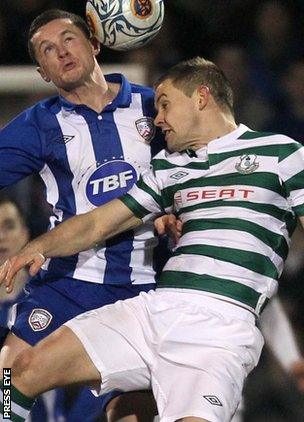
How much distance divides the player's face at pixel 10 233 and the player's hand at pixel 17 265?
1344 mm

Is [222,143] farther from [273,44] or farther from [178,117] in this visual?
[273,44]

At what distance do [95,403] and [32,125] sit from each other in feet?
2.69

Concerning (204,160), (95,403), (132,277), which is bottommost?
(95,403)

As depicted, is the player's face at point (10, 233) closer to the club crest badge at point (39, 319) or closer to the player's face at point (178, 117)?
the club crest badge at point (39, 319)

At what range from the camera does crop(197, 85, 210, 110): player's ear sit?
2.80 m

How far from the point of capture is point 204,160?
276 centimetres

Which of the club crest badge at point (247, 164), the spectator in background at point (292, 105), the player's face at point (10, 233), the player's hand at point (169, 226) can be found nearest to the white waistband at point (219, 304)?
the player's hand at point (169, 226)

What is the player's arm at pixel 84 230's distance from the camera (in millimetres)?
2713

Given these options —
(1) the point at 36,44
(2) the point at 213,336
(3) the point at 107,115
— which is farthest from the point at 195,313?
(1) the point at 36,44

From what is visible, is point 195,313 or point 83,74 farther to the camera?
point 83,74

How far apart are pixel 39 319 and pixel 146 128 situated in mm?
606

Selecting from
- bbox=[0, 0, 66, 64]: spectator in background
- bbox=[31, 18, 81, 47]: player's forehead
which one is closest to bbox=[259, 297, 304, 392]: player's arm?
bbox=[31, 18, 81, 47]: player's forehead

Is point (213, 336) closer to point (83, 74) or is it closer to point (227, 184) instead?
point (227, 184)

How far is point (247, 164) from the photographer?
270 cm
